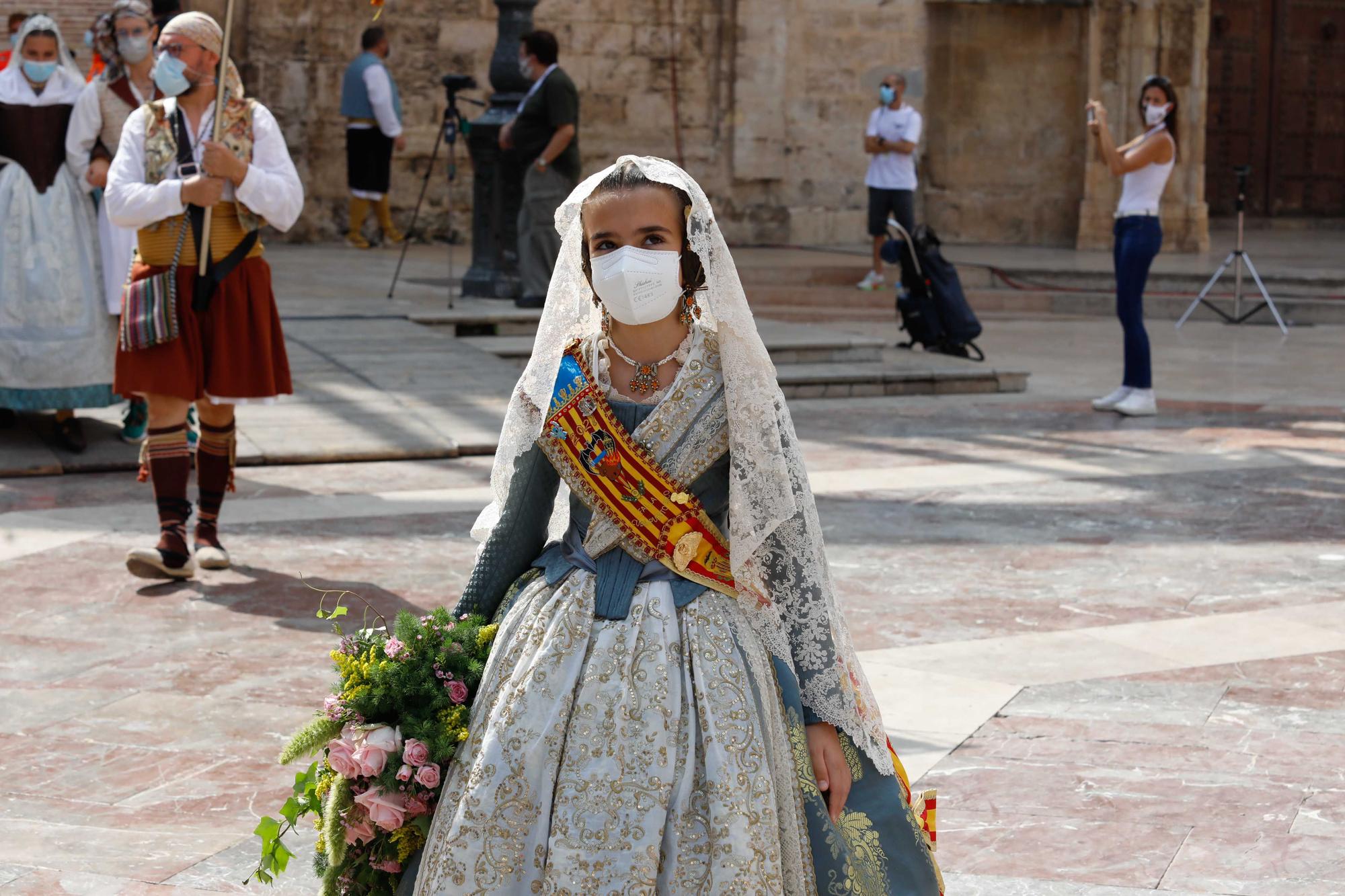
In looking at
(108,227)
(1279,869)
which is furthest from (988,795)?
(108,227)

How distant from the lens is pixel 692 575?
2.68 m

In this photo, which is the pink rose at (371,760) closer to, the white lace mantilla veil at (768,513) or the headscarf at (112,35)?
the white lace mantilla veil at (768,513)

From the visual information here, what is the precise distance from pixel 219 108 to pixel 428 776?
358 centimetres

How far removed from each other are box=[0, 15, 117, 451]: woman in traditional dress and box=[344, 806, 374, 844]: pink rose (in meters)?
5.67

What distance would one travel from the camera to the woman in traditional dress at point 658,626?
8.21ft

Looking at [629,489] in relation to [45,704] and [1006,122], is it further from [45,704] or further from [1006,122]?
[1006,122]

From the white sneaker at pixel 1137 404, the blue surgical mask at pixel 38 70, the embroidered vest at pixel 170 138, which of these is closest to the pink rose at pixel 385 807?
the embroidered vest at pixel 170 138

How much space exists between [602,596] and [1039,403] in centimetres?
779

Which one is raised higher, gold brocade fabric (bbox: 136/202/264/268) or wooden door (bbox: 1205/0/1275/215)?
wooden door (bbox: 1205/0/1275/215)

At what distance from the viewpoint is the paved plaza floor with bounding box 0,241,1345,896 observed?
3.62 meters

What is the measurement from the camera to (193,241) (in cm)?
570

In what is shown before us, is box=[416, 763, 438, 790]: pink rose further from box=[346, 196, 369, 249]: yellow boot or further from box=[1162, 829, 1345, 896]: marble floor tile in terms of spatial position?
box=[346, 196, 369, 249]: yellow boot

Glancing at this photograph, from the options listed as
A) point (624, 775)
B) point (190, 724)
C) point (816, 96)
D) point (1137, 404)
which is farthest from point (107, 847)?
point (816, 96)

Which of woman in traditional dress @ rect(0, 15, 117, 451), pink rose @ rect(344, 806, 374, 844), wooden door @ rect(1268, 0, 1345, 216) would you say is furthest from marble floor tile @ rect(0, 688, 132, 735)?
wooden door @ rect(1268, 0, 1345, 216)
